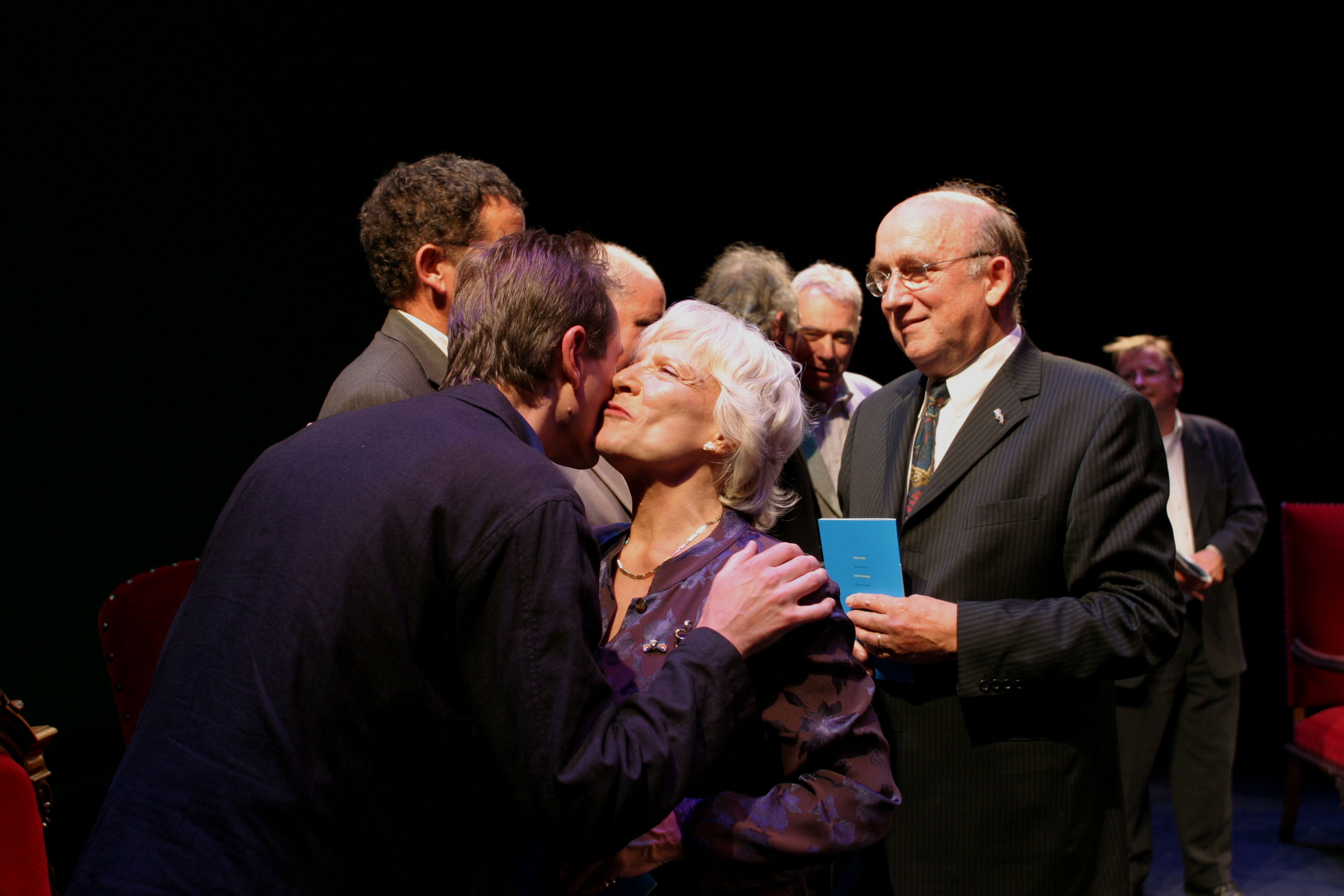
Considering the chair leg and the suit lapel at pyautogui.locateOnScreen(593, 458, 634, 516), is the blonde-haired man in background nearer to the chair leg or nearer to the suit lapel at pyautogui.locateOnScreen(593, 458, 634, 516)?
the chair leg

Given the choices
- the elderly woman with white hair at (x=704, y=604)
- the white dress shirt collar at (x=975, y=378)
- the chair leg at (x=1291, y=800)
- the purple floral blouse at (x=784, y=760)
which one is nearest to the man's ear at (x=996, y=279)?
the white dress shirt collar at (x=975, y=378)

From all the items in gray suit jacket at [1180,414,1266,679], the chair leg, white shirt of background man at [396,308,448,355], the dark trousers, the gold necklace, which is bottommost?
the chair leg

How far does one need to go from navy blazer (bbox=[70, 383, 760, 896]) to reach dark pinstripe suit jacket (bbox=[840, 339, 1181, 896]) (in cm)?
85

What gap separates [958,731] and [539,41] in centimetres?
361

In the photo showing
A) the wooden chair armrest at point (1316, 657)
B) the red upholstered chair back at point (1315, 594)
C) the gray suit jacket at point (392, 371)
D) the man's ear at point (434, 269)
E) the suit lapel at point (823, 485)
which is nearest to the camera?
the gray suit jacket at point (392, 371)

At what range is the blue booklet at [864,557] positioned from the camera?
5.38 feet

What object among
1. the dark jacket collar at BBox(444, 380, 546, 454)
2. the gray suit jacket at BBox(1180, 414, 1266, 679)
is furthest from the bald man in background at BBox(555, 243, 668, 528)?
the gray suit jacket at BBox(1180, 414, 1266, 679)

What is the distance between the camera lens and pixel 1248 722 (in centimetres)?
526

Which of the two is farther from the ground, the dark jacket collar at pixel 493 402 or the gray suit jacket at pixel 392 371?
the dark jacket collar at pixel 493 402

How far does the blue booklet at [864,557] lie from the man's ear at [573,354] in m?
0.61

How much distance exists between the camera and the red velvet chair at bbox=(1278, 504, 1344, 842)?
3639 millimetres

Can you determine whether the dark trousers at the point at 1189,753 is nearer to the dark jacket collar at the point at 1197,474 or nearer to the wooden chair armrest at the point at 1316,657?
the wooden chair armrest at the point at 1316,657

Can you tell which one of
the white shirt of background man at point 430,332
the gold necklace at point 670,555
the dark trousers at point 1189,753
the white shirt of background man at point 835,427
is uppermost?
the white shirt of background man at point 430,332

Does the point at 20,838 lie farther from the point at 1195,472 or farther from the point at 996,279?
the point at 1195,472
